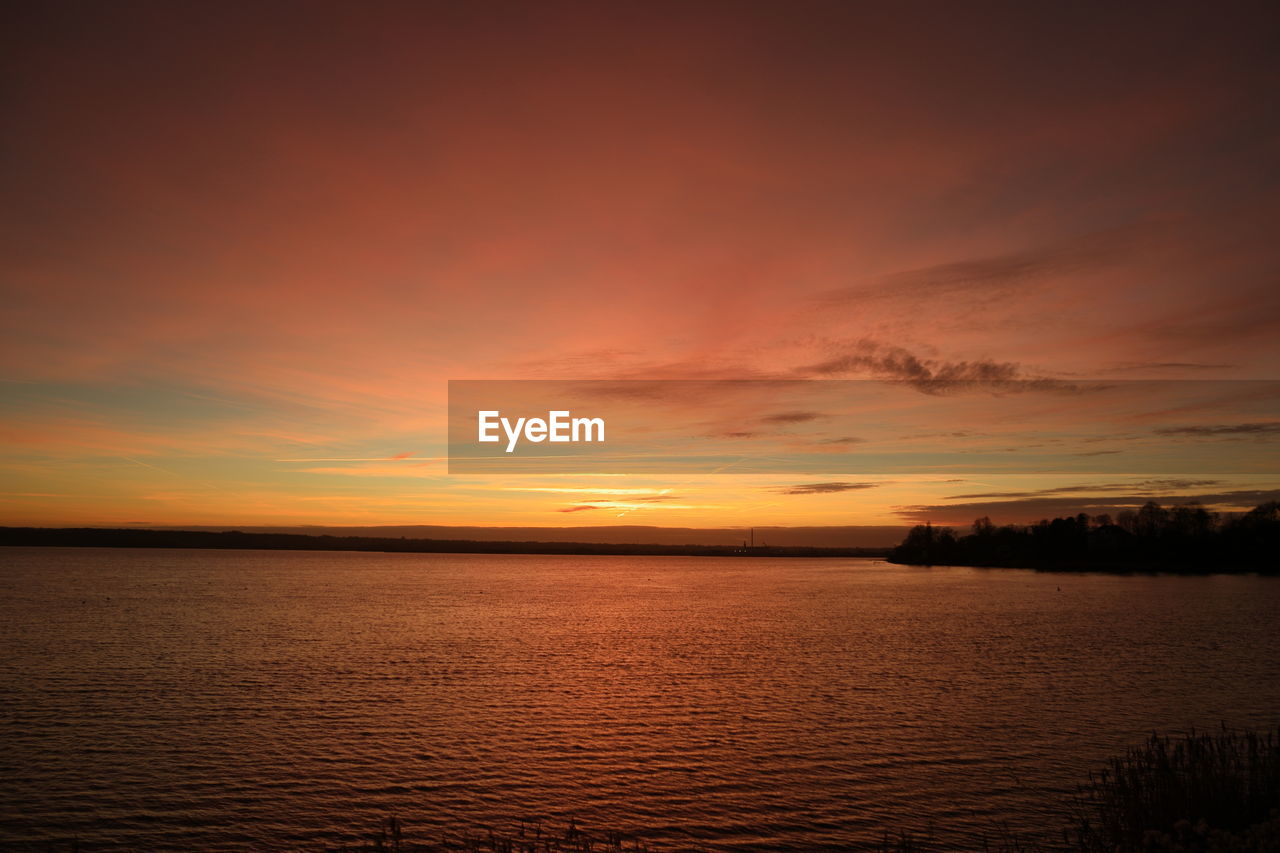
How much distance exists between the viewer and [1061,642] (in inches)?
2734

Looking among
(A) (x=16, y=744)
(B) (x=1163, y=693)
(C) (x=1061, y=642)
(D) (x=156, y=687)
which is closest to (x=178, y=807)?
(A) (x=16, y=744)

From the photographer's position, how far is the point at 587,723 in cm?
3922

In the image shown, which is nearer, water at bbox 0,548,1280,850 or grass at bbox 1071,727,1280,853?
grass at bbox 1071,727,1280,853

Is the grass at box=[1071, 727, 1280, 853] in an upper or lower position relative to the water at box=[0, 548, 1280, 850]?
upper

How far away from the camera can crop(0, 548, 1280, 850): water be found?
25812 millimetres

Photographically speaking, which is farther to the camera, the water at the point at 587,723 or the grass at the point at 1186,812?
the water at the point at 587,723

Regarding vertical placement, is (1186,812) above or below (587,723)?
above

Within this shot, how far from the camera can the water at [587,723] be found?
84.7ft

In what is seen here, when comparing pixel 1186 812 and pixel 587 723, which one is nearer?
pixel 1186 812

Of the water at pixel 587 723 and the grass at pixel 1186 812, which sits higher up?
the grass at pixel 1186 812

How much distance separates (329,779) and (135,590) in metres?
126

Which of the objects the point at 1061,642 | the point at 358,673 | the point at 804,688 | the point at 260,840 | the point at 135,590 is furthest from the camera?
the point at 135,590

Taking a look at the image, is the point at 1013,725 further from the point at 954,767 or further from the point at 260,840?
the point at 260,840

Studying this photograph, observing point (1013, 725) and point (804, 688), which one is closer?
point (1013, 725)
